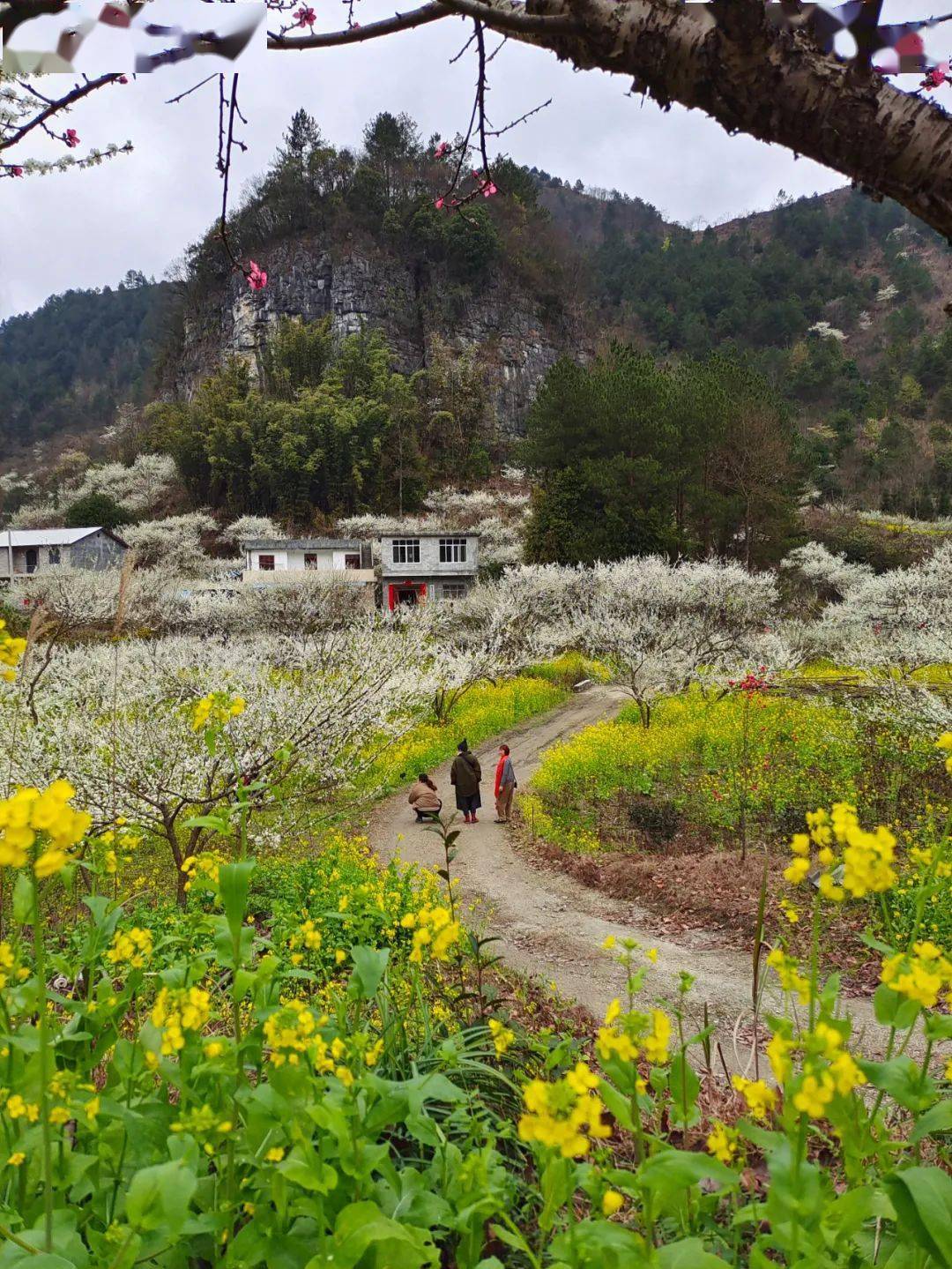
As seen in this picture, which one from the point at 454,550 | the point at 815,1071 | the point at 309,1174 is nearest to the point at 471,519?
the point at 454,550

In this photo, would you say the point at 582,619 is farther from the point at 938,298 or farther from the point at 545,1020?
the point at 938,298

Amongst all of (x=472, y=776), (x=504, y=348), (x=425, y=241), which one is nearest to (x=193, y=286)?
(x=425, y=241)

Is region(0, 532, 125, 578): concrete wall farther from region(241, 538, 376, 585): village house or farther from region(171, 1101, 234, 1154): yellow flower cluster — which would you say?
region(171, 1101, 234, 1154): yellow flower cluster

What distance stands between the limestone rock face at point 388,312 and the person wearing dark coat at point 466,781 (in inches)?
2189

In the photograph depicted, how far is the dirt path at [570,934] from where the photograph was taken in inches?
236

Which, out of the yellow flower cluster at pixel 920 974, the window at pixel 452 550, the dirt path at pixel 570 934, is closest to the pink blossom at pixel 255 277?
the yellow flower cluster at pixel 920 974

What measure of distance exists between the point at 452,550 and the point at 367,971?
36.5 meters

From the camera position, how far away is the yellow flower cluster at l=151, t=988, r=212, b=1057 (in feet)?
4.76

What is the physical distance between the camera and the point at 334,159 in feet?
233

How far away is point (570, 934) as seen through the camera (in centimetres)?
790

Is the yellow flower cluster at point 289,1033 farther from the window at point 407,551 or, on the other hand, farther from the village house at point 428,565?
the window at point 407,551

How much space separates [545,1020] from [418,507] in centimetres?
4808

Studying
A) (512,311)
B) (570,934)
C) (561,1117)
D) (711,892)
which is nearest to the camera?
(561,1117)

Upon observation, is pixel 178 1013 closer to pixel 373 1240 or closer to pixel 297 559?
pixel 373 1240
